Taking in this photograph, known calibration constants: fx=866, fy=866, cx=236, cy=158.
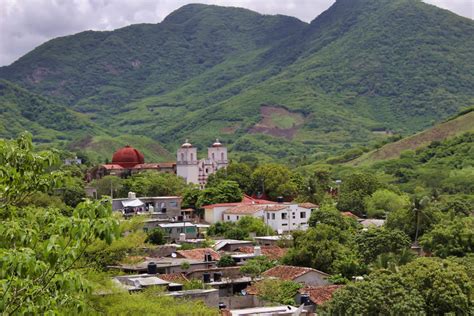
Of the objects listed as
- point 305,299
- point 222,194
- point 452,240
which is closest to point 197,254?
point 305,299

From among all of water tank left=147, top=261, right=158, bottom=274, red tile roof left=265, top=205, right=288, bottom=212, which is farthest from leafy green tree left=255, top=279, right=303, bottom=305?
red tile roof left=265, top=205, right=288, bottom=212

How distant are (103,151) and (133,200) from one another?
11800cm

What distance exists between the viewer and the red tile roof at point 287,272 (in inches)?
1599

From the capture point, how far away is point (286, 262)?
1834 inches

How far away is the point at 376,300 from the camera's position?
30.4 meters

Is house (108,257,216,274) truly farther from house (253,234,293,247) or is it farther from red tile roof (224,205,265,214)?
red tile roof (224,205,265,214)

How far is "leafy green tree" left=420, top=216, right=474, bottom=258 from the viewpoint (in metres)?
47.7

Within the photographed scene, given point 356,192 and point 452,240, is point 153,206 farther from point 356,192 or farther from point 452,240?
point 452,240

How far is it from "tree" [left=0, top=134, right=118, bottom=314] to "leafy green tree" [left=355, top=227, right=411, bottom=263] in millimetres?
36260

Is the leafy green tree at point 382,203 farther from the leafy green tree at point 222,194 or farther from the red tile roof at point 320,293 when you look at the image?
the red tile roof at point 320,293

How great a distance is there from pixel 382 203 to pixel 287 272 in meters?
37.4

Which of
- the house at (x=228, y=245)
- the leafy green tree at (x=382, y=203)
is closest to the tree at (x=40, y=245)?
the house at (x=228, y=245)

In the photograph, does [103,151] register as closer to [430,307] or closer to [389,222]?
[389,222]

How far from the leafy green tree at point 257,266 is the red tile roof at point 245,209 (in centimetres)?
2176
